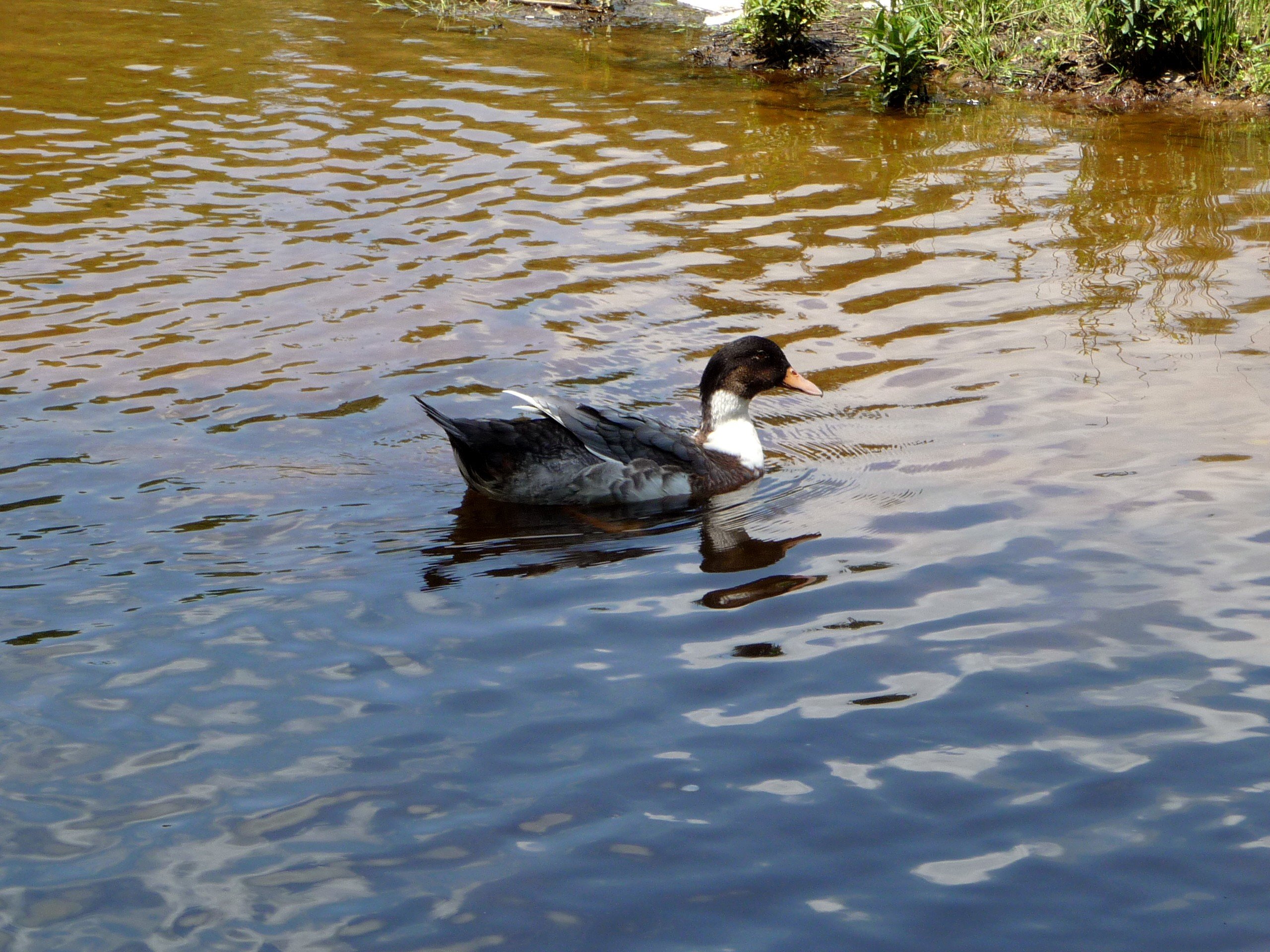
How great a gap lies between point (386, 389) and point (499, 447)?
1486 millimetres

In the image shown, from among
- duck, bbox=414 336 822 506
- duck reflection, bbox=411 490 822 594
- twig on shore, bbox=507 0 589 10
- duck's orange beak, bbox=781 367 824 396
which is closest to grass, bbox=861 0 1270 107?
twig on shore, bbox=507 0 589 10

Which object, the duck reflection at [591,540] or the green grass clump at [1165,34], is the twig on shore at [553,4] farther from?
the duck reflection at [591,540]

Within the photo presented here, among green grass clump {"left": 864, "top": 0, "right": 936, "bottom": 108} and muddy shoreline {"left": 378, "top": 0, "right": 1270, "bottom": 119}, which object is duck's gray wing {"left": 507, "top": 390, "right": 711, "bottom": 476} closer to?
green grass clump {"left": 864, "top": 0, "right": 936, "bottom": 108}

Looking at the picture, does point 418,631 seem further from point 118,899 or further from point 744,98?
point 744,98

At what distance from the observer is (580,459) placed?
620cm

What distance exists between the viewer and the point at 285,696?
4176 millimetres

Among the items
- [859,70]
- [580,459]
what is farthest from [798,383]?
[859,70]

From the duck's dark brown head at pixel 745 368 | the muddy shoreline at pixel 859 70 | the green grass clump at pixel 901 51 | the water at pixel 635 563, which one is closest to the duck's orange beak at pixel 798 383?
the duck's dark brown head at pixel 745 368

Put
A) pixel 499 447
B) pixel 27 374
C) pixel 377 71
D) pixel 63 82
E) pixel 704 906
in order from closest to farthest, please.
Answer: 1. pixel 704 906
2. pixel 499 447
3. pixel 27 374
4. pixel 63 82
5. pixel 377 71

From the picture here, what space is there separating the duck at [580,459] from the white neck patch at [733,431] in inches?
4.3

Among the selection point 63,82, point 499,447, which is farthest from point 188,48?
point 499,447

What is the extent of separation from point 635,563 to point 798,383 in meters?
1.90

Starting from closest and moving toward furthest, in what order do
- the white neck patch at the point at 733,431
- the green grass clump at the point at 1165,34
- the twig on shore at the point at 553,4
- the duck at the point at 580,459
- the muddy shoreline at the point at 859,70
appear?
the duck at the point at 580,459, the white neck patch at the point at 733,431, the green grass clump at the point at 1165,34, the muddy shoreline at the point at 859,70, the twig on shore at the point at 553,4

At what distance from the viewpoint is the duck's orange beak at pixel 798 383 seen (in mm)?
6789
